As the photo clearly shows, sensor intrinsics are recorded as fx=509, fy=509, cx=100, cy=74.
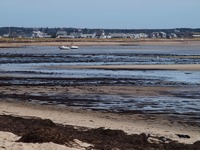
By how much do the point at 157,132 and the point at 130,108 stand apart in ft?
19.2

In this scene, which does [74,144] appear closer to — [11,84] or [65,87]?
[65,87]

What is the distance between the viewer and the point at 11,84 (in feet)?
103

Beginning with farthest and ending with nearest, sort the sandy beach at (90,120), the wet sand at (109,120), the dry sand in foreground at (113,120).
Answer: the dry sand in foreground at (113,120)
the wet sand at (109,120)
the sandy beach at (90,120)

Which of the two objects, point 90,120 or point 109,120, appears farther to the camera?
point 109,120

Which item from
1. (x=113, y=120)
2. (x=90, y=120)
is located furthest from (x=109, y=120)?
(x=90, y=120)

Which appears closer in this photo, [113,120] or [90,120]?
[90,120]

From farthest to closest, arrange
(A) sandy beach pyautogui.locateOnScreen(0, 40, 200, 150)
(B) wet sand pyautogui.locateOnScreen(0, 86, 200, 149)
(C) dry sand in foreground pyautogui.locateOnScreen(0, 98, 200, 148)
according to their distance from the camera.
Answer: (C) dry sand in foreground pyautogui.locateOnScreen(0, 98, 200, 148), (B) wet sand pyautogui.locateOnScreen(0, 86, 200, 149), (A) sandy beach pyautogui.locateOnScreen(0, 40, 200, 150)

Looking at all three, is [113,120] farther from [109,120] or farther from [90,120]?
[90,120]

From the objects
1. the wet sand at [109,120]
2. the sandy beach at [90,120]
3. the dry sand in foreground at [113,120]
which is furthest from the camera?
the dry sand in foreground at [113,120]

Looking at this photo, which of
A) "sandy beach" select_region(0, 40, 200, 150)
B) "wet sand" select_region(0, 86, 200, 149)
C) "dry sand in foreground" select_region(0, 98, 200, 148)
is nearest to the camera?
"sandy beach" select_region(0, 40, 200, 150)

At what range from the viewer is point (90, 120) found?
685 inches

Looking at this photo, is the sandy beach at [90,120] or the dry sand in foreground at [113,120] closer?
the sandy beach at [90,120]

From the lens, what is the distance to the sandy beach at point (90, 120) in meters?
11.8

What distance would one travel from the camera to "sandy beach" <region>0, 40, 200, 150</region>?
11753 mm
